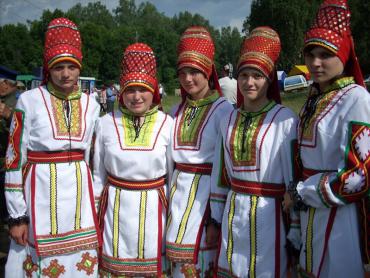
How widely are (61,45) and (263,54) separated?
1.42 m

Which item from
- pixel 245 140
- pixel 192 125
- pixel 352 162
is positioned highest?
pixel 192 125

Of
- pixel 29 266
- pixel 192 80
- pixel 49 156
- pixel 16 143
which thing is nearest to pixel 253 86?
pixel 192 80

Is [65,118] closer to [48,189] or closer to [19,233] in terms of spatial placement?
[48,189]

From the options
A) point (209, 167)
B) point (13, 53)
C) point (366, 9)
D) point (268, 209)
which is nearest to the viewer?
point (268, 209)

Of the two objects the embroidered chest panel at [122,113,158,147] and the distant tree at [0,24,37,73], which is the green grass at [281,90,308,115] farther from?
the distant tree at [0,24,37,73]

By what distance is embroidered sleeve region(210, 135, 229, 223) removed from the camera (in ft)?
9.55

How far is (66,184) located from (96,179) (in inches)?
11.7

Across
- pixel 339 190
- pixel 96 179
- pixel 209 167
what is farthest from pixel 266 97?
pixel 96 179

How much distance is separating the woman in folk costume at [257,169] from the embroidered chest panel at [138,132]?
599 mm

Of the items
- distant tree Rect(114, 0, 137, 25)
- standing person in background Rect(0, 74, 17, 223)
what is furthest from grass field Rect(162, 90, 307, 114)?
distant tree Rect(114, 0, 137, 25)

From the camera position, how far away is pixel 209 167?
3072 mm

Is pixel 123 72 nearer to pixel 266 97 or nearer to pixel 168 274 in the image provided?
pixel 266 97

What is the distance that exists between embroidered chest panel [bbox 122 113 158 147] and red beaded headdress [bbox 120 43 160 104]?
223 mm

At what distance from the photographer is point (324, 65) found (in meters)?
2.44
